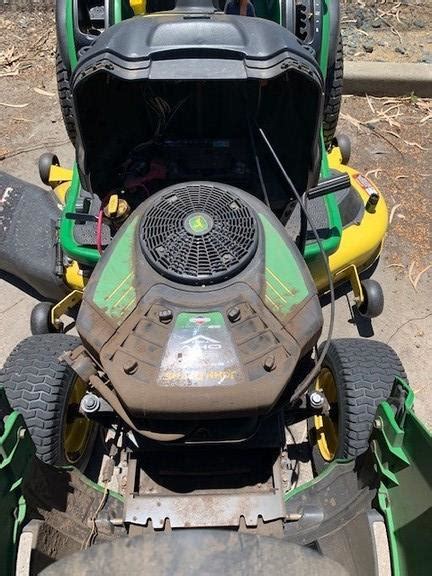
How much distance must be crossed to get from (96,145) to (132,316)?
36.8 inches

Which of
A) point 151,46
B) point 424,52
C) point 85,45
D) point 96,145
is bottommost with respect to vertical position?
point 424,52

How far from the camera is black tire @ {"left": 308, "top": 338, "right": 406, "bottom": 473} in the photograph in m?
2.11

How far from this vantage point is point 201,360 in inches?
66.3

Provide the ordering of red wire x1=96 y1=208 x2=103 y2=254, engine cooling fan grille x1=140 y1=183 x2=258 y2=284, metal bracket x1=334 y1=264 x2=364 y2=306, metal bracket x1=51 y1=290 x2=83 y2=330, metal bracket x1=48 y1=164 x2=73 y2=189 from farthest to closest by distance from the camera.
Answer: metal bracket x1=48 y1=164 x2=73 y2=189 → metal bracket x1=334 y1=264 x2=364 y2=306 → metal bracket x1=51 y1=290 x2=83 y2=330 → red wire x1=96 y1=208 x2=103 y2=254 → engine cooling fan grille x1=140 y1=183 x2=258 y2=284

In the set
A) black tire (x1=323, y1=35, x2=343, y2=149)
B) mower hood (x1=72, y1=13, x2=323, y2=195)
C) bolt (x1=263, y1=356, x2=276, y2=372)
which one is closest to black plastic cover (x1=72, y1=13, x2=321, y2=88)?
mower hood (x1=72, y1=13, x2=323, y2=195)

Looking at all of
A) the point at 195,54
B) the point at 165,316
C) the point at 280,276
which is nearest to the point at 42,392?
the point at 165,316

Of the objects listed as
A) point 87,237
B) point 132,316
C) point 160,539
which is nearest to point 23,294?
point 87,237

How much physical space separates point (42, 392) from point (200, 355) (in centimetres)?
75

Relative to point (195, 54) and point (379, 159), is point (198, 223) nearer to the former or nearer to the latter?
point (195, 54)

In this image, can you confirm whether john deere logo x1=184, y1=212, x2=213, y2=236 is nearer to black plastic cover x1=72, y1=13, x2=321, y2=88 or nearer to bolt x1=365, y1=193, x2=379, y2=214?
black plastic cover x1=72, y1=13, x2=321, y2=88

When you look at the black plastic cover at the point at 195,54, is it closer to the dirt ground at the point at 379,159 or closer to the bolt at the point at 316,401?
the bolt at the point at 316,401

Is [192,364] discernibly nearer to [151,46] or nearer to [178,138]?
[151,46]

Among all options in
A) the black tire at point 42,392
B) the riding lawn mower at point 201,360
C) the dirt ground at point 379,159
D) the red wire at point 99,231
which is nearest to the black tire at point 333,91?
the riding lawn mower at point 201,360

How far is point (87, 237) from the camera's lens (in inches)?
108
